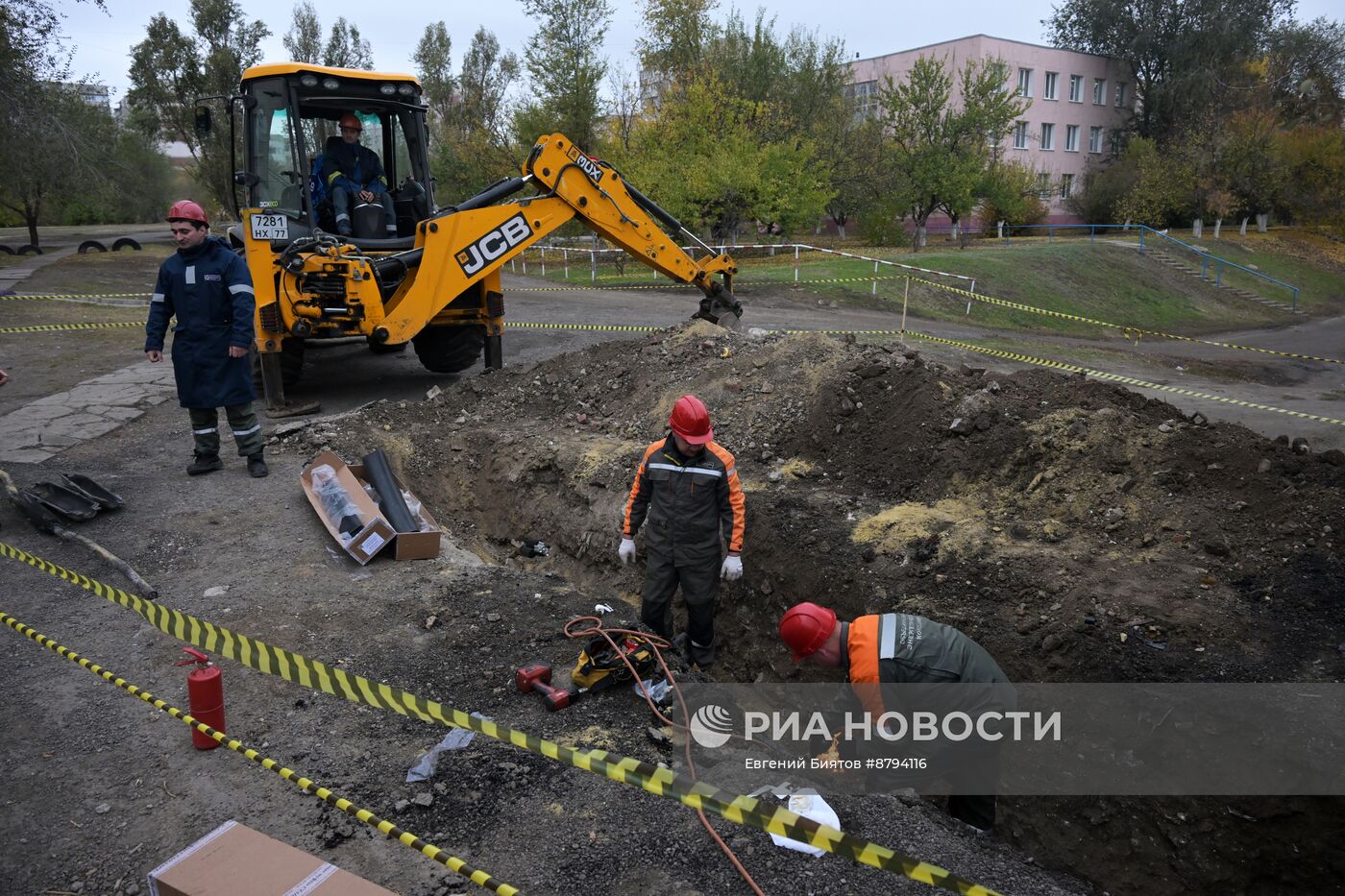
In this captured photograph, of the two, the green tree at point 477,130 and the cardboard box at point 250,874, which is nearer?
the cardboard box at point 250,874

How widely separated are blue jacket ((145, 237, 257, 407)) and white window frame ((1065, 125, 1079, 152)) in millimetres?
47170

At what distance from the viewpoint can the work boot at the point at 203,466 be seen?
748 centimetres

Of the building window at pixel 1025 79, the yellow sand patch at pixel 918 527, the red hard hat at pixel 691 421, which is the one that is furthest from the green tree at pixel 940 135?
the red hard hat at pixel 691 421

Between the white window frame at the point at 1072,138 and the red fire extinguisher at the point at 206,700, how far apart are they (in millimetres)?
49604

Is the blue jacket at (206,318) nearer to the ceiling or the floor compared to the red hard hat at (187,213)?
nearer to the floor

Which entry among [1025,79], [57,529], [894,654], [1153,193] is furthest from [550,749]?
[1025,79]

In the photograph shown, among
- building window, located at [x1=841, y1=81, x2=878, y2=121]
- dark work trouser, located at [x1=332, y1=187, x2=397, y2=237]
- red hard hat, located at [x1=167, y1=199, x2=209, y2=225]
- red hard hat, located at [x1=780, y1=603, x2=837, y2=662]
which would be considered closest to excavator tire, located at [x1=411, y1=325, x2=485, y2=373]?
dark work trouser, located at [x1=332, y1=187, x2=397, y2=237]

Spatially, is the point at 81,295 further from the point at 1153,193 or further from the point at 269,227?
the point at 1153,193

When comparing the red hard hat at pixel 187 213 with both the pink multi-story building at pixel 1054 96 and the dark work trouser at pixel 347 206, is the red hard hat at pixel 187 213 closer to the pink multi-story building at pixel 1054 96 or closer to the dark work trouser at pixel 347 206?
the dark work trouser at pixel 347 206

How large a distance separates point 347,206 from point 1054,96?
143ft

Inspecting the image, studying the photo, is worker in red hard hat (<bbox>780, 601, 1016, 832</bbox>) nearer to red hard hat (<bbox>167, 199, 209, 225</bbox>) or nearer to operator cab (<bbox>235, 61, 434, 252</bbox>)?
red hard hat (<bbox>167, 199, 209, 225</bbox>)

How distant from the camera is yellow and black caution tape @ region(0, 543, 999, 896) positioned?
2.75 metres

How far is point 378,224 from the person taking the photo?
9266 millimetres

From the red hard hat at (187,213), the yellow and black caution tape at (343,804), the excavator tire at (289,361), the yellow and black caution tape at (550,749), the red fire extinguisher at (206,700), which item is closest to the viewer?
the yellow and black caution tape at (550,749)
